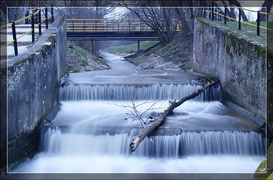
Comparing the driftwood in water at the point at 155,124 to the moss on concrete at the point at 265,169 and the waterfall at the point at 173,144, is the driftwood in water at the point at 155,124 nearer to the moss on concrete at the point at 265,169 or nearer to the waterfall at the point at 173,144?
the waterfall at the point at 173,144

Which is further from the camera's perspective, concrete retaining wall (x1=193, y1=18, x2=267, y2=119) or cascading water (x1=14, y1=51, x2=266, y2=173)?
concrete retaining wall (x1=193, y1=18, x2=267, y2=119)

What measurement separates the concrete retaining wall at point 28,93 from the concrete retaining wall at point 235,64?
6.51 metres

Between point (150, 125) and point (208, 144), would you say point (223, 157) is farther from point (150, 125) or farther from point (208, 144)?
point (150, 125)

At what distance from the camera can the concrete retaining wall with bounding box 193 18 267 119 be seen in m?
10.4

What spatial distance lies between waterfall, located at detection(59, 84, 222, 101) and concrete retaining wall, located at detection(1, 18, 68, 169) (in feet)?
2.12

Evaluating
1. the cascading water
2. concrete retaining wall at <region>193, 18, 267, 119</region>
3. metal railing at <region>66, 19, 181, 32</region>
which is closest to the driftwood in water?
the cascading water

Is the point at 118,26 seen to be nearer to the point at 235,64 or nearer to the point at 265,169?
the point at 235,64

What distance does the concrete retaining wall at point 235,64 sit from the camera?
10.4m

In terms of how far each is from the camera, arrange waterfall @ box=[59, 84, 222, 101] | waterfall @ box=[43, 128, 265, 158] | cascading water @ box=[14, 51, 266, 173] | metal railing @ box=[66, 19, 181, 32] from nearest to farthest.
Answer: cascading water @ box=[14, 51, 266, 173] < waterfall @ box=[43, 128, 265, 158] < waterfall @ box=[59, 84, 222, 101] < metal railing @ box=[66, 19, 181, 32]

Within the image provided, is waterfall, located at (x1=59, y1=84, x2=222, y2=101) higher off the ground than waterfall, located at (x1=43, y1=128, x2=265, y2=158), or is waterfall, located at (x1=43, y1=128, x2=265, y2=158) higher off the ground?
waterfall, located at (x1=59, y1=84, x2=222, y2=101)

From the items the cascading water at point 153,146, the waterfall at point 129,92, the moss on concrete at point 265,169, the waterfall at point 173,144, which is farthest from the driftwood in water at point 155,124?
the moss on concrete at point 265,169

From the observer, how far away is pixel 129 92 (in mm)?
12969

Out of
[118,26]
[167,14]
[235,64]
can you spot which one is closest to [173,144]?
[235,64]

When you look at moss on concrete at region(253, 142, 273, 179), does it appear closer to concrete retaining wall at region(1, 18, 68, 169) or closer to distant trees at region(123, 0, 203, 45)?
concrete retaining wall at region(1, 18, 68, 169)
